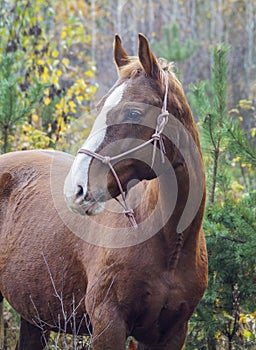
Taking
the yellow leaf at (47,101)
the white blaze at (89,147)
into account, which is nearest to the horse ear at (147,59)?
the white blaze at (89,147)

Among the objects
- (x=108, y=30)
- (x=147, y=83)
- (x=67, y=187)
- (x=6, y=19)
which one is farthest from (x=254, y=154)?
(x=108, y=30)

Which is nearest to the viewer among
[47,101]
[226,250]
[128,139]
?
[128,139]

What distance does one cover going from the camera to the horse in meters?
3.20

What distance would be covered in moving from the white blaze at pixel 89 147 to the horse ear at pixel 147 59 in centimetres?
13

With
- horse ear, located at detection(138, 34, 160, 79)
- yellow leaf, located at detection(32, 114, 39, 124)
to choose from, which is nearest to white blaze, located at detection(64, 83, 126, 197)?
horse ear, located at detection(138, 34, 160, 79)

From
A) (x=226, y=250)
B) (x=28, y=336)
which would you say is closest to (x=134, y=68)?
(x=226, y=250)

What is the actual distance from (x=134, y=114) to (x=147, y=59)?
0.26 m

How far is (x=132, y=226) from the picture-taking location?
3.55m

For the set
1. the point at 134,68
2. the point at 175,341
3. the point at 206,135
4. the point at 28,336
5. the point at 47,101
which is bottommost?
the point at 28,336

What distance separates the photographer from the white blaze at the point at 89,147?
10.2 ft

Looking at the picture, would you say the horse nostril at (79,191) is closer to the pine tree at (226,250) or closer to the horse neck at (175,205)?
the horse neck at (175,205)

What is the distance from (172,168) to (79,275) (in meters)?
0.88

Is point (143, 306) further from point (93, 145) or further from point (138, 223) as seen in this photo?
point (93, 145)

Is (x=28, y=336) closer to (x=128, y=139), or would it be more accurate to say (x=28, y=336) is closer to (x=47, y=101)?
(x=128, y=139)
